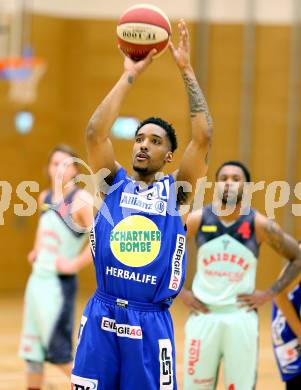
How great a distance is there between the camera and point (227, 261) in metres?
6.54

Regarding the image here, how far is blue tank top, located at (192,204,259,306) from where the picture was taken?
6.52 meters

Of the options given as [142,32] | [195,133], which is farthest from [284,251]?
[142,32]

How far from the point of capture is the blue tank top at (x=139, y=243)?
4594 mm

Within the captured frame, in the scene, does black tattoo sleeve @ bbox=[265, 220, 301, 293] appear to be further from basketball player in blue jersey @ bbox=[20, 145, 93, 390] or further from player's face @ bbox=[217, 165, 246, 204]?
basketball player in blue jersey @ bbox=[20, 145, 93, 390]

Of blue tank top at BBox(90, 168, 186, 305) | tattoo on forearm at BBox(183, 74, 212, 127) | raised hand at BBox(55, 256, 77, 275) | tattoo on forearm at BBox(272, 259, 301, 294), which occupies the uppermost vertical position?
tattoo on forearm at BBox(183, 74, 212, 127)

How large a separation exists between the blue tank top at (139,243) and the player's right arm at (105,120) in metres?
0.16

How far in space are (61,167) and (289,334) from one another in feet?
8.59

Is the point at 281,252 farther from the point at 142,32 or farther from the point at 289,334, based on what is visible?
the point at 142,32

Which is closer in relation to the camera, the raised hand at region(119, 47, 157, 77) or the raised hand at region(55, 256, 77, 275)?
the raised hand at region(119, 47, 157, 77)

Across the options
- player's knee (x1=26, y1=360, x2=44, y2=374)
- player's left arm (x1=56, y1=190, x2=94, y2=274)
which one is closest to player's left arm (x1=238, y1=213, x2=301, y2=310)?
player's left arm (x1=56, y1=190, x2=94, y2=274)

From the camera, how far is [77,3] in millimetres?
15906

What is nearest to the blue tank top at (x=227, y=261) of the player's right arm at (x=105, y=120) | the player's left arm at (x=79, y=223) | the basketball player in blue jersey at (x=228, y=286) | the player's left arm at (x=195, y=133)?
the basketball player in blue jersey at (x=228, y=286)

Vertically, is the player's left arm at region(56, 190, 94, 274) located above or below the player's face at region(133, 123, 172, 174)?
below

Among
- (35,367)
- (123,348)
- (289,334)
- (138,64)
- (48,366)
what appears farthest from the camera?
(48,366)
